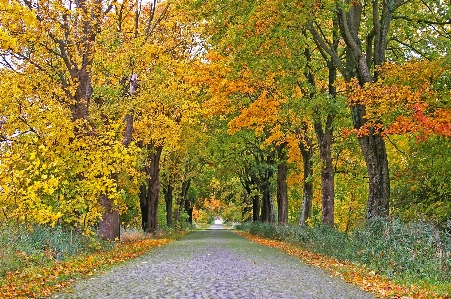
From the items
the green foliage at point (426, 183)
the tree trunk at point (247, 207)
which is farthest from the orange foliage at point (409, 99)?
the tree trunk at point (247, 207)

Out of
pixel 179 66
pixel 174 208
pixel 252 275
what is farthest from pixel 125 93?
pixel 174 208

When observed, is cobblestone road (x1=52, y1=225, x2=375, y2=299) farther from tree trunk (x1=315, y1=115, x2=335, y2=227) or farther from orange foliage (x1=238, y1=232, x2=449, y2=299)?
tree trunk (x1=315, y1=115, x2=335, y2=227)

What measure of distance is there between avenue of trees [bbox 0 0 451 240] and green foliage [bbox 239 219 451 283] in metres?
1.33

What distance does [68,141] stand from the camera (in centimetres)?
1482

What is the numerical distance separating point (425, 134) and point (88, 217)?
10503 mm

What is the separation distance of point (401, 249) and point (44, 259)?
8971mm

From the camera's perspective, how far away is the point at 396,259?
39.7ft

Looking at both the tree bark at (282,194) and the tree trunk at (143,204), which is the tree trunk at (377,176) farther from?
the tree trunk at (143,204)

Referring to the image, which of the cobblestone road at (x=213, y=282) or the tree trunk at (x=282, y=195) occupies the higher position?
the tree trunk at (x=282, y=195)

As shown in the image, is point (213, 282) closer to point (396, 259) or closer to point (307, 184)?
point (396, 259)

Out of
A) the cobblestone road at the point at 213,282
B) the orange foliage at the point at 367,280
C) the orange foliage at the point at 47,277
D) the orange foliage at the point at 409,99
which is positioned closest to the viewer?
the orange foliage at the point at 47,277

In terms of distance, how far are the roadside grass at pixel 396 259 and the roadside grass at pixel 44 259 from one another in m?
6.42

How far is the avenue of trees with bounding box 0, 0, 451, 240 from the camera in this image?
13.6 meters

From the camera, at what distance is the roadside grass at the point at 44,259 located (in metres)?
9.01
